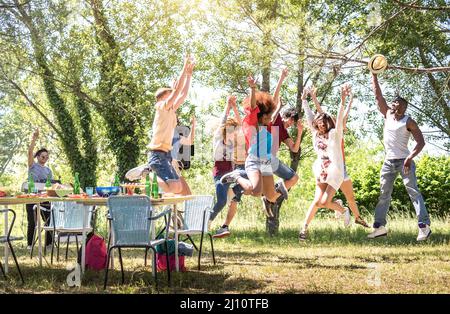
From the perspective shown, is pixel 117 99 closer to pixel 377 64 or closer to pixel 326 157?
pixel 326 157

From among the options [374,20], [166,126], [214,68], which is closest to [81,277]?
[166,126]

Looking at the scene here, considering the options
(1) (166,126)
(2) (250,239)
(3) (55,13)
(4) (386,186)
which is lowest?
(2) (250,239)

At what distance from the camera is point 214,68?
12.9 meters

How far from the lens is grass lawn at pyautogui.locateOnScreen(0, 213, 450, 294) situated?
5.79 m

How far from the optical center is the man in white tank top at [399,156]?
8.14m

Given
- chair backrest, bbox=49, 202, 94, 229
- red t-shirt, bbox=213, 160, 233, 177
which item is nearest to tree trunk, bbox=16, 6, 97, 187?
red t-shirt, bbox=213, 160, 233, 177

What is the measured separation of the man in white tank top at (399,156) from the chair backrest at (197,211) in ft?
7.77

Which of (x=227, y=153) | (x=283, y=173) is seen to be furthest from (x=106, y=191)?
(x=227, y=153)

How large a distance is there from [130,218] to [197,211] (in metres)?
1.59

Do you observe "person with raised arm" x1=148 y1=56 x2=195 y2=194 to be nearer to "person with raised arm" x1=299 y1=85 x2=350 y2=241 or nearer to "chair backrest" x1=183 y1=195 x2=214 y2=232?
"chair backrest" x1=183 y1=195 x2=214 y2=232

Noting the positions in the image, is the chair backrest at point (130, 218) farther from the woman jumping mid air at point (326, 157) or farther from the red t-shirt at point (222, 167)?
the red t-shirt at point (222, 167)

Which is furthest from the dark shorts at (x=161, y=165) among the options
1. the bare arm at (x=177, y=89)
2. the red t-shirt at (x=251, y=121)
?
the red t-shirt at (x=251, y=121)
